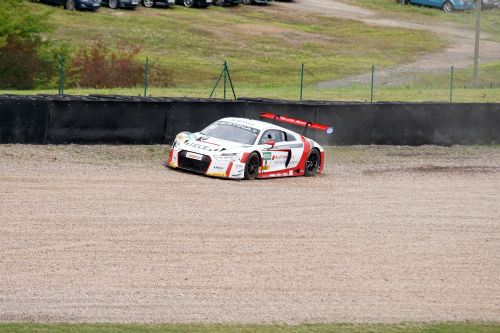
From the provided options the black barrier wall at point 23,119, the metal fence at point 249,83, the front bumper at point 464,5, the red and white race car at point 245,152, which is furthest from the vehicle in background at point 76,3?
the red and white race car at point 245,152

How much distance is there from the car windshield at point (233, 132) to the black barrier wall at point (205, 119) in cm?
226

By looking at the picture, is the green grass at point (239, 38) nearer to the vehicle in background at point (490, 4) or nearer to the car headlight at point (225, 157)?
the vehicle in background at point (490, 4)

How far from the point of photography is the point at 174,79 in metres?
35.4

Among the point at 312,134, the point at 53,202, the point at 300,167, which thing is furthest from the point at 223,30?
the point at 53,202

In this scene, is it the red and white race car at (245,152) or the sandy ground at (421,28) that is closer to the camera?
the red and white race car at (245,152)

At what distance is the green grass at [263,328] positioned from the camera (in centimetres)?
870

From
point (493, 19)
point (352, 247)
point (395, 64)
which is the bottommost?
point (352, 247)

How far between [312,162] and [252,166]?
2.14 m

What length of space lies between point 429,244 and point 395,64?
108ft

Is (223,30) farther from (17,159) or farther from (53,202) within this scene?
(53,202)

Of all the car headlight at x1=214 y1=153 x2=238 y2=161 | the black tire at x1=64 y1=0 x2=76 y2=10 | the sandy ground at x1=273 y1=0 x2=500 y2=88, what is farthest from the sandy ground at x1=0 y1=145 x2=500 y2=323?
the black tire at x1=64 y1=0 x2=76 y2=10

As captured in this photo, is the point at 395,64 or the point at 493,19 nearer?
the point at 395,64

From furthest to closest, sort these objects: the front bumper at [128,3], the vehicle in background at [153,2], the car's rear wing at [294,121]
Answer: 1. the vehicle in background at [153,2]
2. the front bumper at [128,3]
3. the car's rear wing at [294,121]

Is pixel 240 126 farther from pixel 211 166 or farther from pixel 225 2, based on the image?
pixel 225 2
